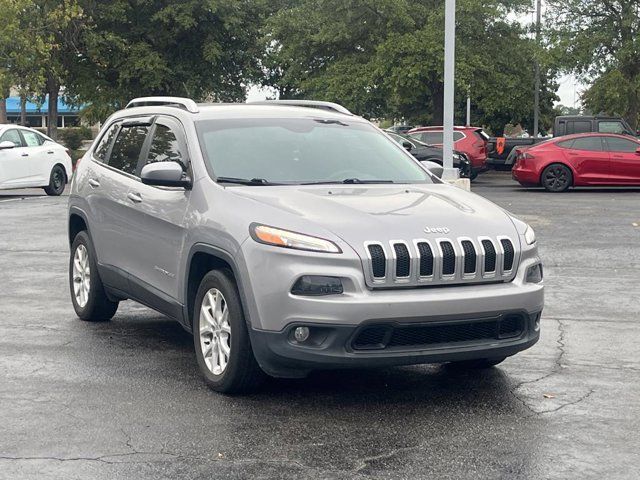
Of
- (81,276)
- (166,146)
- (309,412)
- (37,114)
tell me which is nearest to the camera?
(309,412)

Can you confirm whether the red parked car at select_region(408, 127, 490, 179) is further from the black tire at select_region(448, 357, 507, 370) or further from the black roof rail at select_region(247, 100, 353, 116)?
the black tire at select_region(448, 357, 507, 370)

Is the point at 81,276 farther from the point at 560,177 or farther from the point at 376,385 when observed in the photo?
the point at 560,177

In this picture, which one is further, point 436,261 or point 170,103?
point 170,103

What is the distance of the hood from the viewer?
5.71 meters

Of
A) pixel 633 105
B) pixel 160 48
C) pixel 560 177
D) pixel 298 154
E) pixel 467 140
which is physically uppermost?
pixel 160 48

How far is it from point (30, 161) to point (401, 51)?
15.0 metres

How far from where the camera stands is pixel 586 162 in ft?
82.8

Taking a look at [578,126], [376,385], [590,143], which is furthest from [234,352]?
[578,126]

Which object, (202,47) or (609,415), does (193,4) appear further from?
(609,415)

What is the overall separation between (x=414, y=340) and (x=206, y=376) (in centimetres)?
130

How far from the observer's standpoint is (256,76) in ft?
168

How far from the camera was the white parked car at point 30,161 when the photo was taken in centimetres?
2270

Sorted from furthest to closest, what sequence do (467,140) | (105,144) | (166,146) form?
(467,140), (105,144), (166,146)

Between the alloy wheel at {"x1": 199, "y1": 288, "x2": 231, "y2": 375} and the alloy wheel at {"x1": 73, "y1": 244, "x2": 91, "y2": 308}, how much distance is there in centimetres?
230
